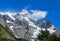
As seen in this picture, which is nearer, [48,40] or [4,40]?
[4,40]

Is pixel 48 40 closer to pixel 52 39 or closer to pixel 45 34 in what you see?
pixel 52 39

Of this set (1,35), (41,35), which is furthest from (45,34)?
(1,35)

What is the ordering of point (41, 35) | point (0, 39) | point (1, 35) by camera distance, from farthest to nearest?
point (41, 35), point (1, 35), point (0, 39)

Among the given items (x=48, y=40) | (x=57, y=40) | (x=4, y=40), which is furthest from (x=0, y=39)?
(x=57, y=40)

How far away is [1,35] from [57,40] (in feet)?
103

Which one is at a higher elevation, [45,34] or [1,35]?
[45,34]

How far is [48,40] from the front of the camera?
296ft

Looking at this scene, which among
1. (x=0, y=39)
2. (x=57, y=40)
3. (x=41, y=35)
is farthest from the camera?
(x=41, y=35)

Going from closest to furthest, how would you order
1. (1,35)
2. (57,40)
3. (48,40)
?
(1,35), (48,40), (57,40)

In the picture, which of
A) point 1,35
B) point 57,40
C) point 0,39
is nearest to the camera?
point 0,39

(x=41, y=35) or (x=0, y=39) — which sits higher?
(x=41, y=35)

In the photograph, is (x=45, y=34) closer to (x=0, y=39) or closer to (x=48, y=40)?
(x=48, y=40)

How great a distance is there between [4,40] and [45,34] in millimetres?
57869

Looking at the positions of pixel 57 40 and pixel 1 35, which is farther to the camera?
pixel 57 40
